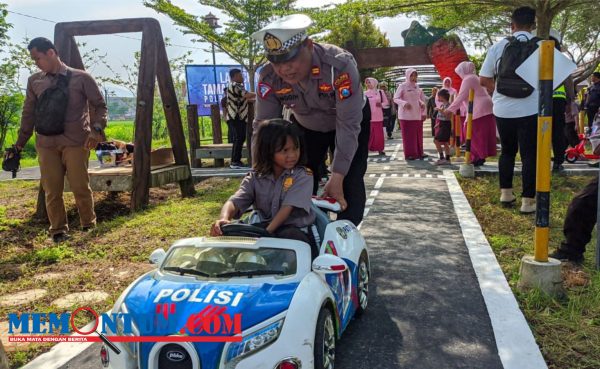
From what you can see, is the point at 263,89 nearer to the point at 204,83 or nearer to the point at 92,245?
the point at 92,245

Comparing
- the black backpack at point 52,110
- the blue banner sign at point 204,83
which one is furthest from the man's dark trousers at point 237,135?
the blue banner sign at point 204,83

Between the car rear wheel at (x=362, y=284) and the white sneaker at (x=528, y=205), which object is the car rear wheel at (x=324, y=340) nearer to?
the car rear wheel at (x=362, y=284)

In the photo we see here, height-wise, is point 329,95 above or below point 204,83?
below

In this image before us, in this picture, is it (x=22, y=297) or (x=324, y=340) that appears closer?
(x=324, y=340)

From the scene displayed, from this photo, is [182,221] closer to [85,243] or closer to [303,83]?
[85,243]

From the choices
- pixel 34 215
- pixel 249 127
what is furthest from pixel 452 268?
pixel 249 127

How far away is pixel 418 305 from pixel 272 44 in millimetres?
2016

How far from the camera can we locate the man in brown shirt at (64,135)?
18.9 feet

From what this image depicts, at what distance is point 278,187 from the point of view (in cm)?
329

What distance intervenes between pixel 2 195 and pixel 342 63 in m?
7.55

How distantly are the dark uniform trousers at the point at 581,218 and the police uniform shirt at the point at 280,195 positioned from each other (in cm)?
220

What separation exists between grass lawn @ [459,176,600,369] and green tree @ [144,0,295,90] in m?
10.6

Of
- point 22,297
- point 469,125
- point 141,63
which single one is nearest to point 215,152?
point 141,63

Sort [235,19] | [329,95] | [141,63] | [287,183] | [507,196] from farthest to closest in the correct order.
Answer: [235,19] → [141,63] → [507,196] → [329,95] → [287,183]
